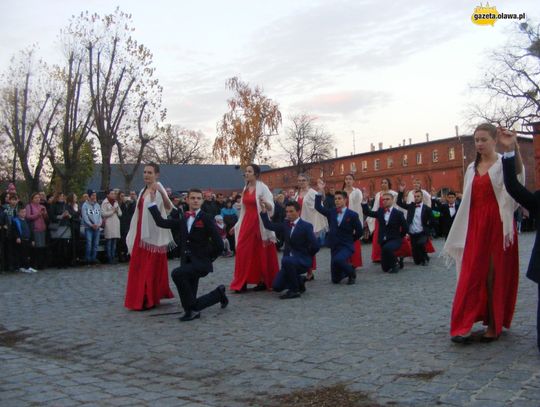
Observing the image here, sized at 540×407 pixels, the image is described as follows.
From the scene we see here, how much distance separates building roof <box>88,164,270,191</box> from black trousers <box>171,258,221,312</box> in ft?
210

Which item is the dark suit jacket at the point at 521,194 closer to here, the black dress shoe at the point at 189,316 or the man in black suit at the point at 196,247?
the man in black suit at the point at 196,247

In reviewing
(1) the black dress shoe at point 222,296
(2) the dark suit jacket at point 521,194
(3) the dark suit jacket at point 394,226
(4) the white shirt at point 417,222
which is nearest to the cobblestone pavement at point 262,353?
(1) the black dress shoe at point 222,296

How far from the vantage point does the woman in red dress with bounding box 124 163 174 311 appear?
8.84 meters

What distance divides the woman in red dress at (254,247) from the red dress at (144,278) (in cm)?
163

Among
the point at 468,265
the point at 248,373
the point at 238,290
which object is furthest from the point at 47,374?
the point at 238,290

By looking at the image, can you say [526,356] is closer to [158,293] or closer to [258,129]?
[158,293]

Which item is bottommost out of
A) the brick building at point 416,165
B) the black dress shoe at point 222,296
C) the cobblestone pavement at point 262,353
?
the cobblestone pavement at point 262,353

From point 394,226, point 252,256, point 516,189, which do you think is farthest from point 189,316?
point 394,226

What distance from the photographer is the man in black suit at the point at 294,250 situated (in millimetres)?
9453

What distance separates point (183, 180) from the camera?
76562mm

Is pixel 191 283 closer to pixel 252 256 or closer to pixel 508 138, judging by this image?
pixel 252 256

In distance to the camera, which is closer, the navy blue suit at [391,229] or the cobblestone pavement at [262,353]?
the cobblestone pavement at [262,353]

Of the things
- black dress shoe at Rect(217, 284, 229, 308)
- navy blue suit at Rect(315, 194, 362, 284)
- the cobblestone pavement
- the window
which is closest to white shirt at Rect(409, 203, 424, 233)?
navy blue suit at Rect(315, 194, 362, 284)

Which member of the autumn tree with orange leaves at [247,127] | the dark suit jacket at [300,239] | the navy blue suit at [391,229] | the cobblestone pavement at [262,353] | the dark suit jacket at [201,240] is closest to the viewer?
the cobblestone pavement at [262,353]
